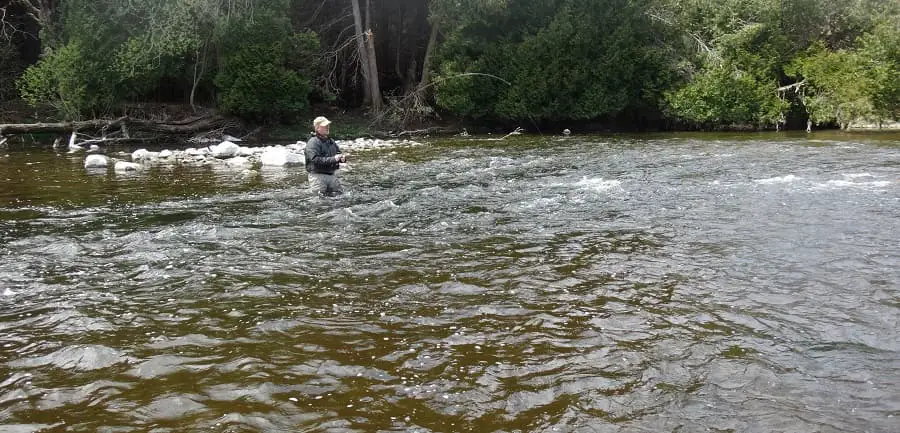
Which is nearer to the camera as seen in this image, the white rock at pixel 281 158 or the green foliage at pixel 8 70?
the white rock at pixel 281 158

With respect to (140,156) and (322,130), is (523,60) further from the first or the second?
(322,130)

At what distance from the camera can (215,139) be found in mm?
28359

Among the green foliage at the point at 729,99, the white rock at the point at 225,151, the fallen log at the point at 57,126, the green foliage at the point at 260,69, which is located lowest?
the white rock at the point at 225,151

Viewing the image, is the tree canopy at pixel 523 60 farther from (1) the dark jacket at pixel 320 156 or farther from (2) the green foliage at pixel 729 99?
(1) the dark jacket at pixel 320 156

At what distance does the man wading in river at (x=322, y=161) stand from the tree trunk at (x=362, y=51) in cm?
2045

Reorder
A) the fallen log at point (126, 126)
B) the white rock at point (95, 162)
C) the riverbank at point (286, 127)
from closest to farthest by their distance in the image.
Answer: the white rock at point (95, 162)
the fallen log at point (126, 126)
the riverbank at point (286, 127)

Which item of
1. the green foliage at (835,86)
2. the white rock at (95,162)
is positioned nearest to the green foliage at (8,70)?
the white rock at (95,162)

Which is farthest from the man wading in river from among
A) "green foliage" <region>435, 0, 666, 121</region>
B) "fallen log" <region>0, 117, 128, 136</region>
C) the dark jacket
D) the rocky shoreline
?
"green foliage" <region>435, 0, 666, 121</region>

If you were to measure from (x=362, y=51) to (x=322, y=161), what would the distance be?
71.0ft

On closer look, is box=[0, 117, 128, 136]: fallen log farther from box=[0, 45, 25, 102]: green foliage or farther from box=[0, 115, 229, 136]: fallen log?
box=[0, 45, 25, 102]: green foliage

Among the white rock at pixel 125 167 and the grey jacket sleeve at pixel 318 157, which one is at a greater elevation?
the grey jacket sleeve at pixel 318 157

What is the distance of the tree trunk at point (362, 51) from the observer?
32194 mm

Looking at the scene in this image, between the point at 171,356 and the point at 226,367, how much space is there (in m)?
0.56

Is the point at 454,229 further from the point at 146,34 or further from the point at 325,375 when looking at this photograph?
the point at 146,34
